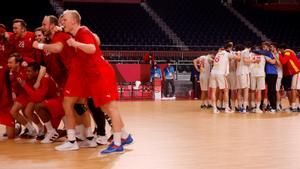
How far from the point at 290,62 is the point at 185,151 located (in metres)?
6.60

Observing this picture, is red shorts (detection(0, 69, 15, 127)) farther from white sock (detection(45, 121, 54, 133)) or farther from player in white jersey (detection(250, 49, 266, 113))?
player in white jersey (detection(250, 49, 266, 113))

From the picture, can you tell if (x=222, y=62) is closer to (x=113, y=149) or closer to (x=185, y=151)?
(x=185, y=151)

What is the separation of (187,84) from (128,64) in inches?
110

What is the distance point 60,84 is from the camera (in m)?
6.09

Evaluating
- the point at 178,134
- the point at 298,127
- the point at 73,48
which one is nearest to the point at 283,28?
the point at 298,127

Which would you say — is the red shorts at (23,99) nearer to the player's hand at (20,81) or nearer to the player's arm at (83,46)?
the player's hand at (20,81)

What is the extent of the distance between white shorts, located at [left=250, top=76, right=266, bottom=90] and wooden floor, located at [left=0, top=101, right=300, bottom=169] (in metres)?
2.94

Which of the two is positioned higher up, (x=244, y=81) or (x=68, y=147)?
(x=244, y=81)

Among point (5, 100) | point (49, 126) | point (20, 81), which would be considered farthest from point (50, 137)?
point (5, 100)

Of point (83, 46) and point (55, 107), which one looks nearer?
point (83, 46)

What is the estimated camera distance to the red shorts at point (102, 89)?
16.7 ft

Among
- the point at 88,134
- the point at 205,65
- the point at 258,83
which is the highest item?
the point at 205,65

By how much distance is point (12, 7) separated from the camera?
21156 millimetres

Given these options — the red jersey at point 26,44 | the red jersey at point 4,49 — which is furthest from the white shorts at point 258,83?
the red jersey at point 4,49
